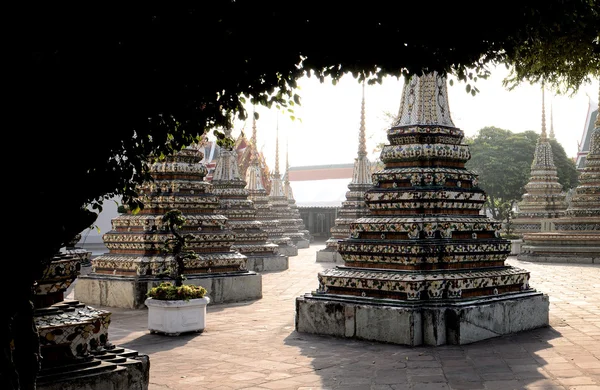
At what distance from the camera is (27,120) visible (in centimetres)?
337

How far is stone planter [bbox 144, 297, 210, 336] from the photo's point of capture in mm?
9312

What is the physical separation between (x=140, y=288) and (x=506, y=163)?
37847mm

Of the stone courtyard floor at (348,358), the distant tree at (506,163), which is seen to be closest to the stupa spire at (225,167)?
the stone courtyard floor at (348,358)

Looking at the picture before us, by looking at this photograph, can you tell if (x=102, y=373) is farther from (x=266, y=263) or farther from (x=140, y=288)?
(x=266, y=263)

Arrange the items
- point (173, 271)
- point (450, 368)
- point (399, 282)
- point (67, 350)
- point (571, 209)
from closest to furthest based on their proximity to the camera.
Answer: point (67, 350)
point (450, 368)
point (399, 282)
point (173, 271)
point (571, 209)

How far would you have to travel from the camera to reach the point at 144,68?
138 inches

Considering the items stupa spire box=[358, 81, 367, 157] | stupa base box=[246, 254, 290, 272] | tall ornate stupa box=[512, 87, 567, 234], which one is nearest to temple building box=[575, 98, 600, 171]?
tall ornate stupa box=[512, 87, 567, 234]

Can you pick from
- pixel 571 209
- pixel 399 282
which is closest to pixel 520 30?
pixel 399 282

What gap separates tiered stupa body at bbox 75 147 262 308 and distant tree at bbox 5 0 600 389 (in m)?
8.25

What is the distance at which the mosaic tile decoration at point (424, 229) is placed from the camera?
8.77 meters

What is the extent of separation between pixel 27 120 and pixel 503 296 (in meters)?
7.23

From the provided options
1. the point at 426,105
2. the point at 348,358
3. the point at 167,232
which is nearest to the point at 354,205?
the point at 167,232

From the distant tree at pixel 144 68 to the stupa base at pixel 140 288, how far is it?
7982 millimetres

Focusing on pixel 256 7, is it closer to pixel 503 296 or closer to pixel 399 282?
pixel 399 282
